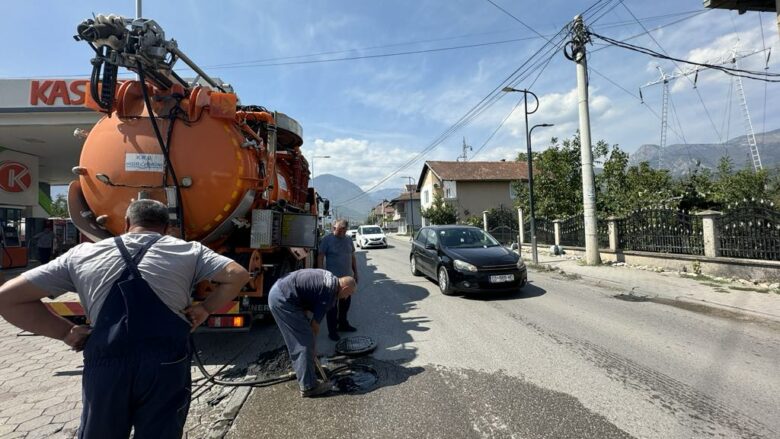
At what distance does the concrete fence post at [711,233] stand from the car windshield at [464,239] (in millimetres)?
5310

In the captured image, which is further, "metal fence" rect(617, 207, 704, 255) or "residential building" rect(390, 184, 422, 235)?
"residential building" rect(390, 184, 422, 235)

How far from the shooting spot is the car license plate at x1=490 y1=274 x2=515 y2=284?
758 cm

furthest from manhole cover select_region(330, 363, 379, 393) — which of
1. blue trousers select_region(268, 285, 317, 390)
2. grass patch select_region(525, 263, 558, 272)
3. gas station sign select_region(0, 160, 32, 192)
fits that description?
gas station sign select_region(0, 160, 32, 192)

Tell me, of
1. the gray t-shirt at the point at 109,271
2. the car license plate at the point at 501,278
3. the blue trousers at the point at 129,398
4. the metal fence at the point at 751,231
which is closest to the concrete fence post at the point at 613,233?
the metal fence at the point at 751,231

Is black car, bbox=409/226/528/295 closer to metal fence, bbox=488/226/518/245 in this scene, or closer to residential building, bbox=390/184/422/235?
metal fence, bbox=488/226/518/245

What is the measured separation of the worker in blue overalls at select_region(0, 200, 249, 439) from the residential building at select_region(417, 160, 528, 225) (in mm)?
36215

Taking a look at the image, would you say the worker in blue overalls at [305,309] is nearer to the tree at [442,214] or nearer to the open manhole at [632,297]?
the open manhole at [632,297]

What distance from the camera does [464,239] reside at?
30.2ft

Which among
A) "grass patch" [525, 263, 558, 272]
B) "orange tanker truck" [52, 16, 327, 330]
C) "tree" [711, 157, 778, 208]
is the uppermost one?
"tree" [711, 157, 778, 208]

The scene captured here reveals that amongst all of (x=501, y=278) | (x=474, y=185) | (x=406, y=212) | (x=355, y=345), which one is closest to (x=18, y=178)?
(x=355, y=345)

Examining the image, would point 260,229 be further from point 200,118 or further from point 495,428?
point 495,428

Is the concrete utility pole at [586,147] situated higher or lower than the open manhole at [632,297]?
higher

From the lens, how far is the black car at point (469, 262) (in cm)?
760

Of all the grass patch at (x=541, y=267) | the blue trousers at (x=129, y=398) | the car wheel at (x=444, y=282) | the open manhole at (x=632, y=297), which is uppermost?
the blue trousers at (x=129, y=398)
